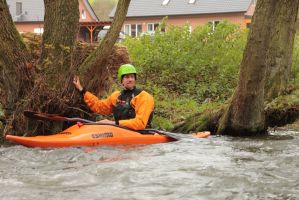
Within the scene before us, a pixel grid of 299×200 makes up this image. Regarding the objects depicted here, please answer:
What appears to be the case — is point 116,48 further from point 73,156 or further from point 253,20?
point 73,156

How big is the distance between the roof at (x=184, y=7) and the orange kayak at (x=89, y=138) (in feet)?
131

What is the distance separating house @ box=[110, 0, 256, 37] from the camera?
1897 inches

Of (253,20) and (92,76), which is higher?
(253,20)

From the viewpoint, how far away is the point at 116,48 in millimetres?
11133

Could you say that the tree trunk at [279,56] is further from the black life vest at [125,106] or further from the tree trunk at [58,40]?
the tree trunk at [58,40]

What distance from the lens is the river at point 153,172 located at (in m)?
5.86

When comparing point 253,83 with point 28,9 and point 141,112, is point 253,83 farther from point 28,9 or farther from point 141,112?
point 28,9

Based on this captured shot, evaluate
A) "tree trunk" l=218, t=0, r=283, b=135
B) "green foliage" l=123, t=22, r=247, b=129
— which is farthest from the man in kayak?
"green foliage" l=123, t=22, r=247, b=129

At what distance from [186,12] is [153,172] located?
43.8 m

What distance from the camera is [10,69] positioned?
8695 millimetres

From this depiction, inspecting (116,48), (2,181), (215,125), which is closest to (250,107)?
(215,125)

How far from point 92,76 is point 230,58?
24.1ft

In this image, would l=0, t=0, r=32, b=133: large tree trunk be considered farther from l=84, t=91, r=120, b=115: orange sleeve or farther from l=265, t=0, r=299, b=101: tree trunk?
l=265, t=0, r=299, b=101: tree trunk

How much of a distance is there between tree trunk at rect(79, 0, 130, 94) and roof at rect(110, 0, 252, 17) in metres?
38.8
